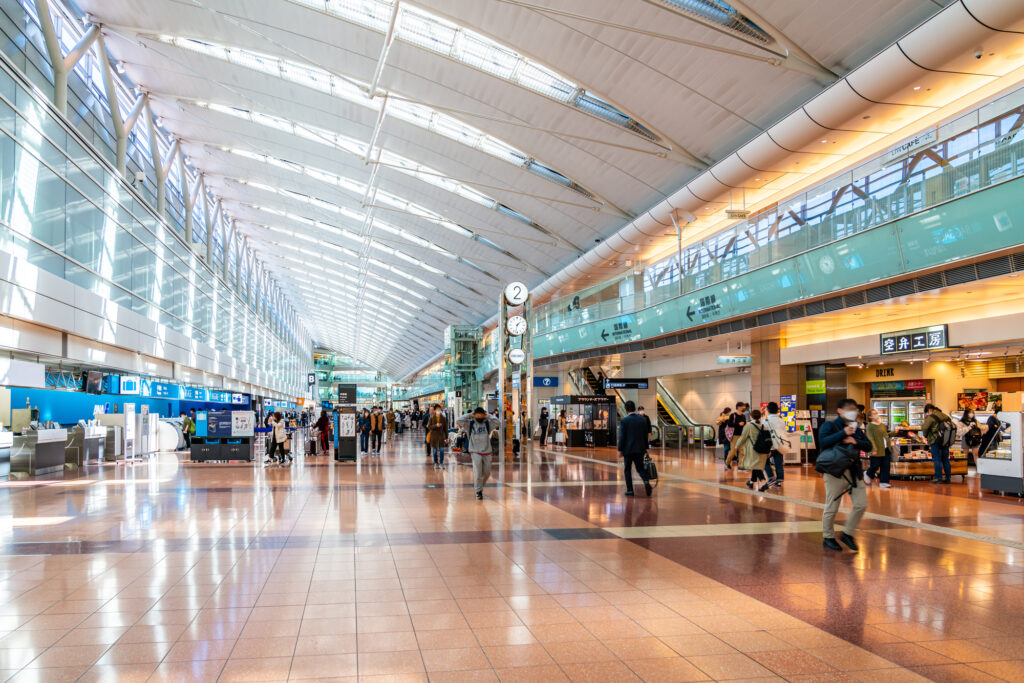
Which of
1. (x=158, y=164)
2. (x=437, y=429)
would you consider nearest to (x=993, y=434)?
(x=437, y=429)

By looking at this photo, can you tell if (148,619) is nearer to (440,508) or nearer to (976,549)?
(440,508)

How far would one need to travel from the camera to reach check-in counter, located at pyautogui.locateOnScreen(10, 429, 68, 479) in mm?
15977

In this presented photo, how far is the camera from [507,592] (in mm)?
5566

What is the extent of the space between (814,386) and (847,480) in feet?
49.9

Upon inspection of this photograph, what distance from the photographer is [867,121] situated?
15.5 metres

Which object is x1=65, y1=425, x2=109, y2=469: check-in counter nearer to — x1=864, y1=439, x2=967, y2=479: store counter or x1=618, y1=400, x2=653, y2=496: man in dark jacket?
x1=618, y1=400, x2=653, y2=496: man in dark jacket

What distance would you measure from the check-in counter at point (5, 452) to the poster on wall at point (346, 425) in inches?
308

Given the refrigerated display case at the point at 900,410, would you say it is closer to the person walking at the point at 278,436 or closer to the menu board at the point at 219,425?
the person walking at the point at 278,436

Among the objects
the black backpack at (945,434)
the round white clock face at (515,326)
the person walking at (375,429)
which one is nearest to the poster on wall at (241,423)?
the person walking at (375,429)

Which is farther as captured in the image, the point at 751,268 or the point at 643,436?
the point at 751,268

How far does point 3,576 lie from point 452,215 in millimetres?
26137

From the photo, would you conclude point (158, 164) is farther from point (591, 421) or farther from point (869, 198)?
point (869, 198)

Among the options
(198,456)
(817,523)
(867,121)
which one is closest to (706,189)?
(867,121)

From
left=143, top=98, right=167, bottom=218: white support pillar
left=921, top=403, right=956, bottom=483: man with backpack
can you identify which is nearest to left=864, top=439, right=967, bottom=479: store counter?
left=921, top=403, right=956, bottom=483: man with backpack
